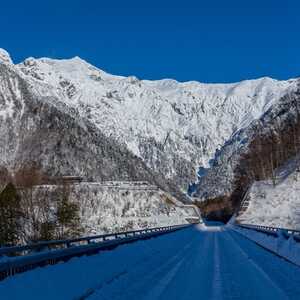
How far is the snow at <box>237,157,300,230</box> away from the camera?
87.6m

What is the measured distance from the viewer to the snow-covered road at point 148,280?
12297 millimetres

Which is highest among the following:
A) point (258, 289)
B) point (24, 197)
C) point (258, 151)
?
point (258, 151)

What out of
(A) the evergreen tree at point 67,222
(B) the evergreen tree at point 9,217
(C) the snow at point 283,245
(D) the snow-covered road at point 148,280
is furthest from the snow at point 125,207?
(D) the snow-covered road at point 148,280

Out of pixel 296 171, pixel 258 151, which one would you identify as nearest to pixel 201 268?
pixel 296 171

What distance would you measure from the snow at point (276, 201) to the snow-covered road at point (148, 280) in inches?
2314

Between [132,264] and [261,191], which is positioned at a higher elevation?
[261,191]

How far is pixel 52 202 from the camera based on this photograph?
331 feet

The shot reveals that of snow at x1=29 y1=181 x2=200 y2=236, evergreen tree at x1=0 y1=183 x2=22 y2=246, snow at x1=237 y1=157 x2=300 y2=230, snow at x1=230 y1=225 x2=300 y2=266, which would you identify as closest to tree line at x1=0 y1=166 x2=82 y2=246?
evergreen tree at x1=0 y1=183 x2=22 y2=246

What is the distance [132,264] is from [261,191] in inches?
3520

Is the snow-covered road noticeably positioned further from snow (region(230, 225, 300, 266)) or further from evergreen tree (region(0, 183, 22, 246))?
evergreen tree (region(0, 183, 22, 246))

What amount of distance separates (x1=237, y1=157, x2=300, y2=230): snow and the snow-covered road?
58770 mm

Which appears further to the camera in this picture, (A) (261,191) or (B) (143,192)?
(B) (143,192)

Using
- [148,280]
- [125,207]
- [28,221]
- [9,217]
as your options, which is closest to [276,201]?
[28,221]

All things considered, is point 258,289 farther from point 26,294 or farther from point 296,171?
point 296,171
